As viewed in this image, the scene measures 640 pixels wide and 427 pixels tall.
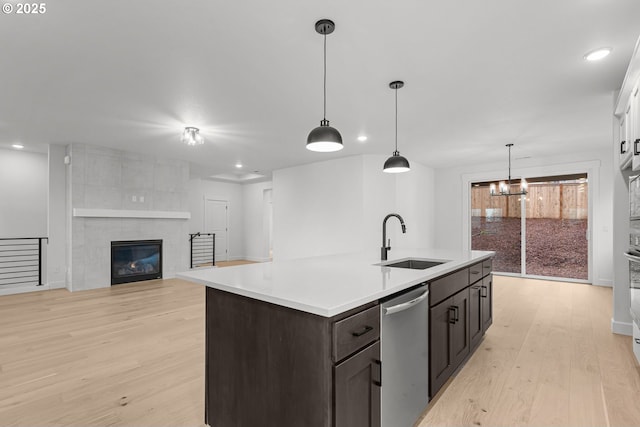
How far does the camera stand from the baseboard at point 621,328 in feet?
10.8

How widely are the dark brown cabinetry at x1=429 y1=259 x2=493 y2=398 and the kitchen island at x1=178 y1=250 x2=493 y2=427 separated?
0.64 ft

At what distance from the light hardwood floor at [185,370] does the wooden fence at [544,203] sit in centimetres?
263

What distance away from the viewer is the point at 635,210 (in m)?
2.49

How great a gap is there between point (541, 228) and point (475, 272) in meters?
4.96

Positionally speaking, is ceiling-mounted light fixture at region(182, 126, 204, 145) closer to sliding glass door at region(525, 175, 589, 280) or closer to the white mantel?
the white mantel

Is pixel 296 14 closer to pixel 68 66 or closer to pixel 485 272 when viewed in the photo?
pixel 68 66

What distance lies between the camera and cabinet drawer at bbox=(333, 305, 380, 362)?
128 centimetres

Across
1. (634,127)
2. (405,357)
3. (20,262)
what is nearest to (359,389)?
(405,357)

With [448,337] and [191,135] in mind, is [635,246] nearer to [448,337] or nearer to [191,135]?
[448,337]

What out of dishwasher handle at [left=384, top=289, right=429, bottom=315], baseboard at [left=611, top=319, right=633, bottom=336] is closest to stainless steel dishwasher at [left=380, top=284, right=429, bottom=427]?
dishwasher handle at [left=384, top=289, right=429, bottom=315]

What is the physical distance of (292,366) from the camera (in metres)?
1.37

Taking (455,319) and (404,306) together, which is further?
(455,319)

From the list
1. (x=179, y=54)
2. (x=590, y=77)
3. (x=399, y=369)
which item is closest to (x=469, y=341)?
(x=399, y=369)

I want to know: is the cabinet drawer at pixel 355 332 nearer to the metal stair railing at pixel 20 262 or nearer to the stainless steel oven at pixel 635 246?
the stainless steel oven at pixel 635 246
